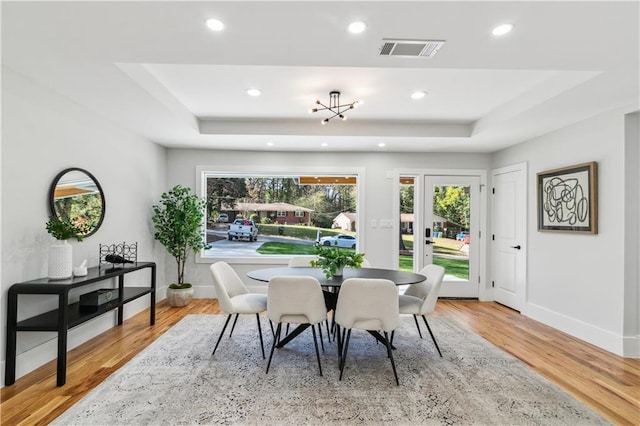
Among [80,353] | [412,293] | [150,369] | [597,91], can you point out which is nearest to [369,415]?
[412,293]

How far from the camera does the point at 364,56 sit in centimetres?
220

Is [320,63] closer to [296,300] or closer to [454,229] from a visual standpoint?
[296,300]

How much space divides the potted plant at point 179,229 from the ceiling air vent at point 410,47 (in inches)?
141

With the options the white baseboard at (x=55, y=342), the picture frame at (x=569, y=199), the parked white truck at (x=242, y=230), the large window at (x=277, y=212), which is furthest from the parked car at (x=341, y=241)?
the white baseboard at (x=55, y=342)

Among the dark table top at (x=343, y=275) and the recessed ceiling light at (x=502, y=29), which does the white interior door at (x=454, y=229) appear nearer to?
the dark table top at (x=343, y=275)

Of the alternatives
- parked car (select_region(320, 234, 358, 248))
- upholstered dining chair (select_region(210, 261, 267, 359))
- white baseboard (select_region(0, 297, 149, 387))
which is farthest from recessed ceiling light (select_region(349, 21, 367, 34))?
parked car (select_region(320, 234, 358, 248))

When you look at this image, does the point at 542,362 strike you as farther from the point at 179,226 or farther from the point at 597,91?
the point at 179,226

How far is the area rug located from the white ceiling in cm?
225

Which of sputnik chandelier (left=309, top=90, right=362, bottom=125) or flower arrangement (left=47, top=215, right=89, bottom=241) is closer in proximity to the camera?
flower arrangement (left=47, top=215, right=89, bottom=241)

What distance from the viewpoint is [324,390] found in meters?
2.45

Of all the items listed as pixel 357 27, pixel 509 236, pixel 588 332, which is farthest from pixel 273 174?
pixel 588 332

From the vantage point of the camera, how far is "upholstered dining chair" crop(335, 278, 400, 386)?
98.7 inches

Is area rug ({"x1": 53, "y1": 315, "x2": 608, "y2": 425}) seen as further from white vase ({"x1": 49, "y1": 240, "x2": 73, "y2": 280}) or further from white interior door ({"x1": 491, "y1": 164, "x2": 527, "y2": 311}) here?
white interior door ({"x1": 491, "y1": 164, "x2": 527, "y2": 311})

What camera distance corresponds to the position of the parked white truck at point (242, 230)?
5.66m
